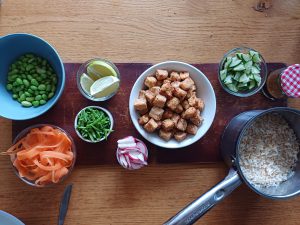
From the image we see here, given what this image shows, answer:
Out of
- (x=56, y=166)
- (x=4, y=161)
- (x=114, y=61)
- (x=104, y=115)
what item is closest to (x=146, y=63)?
(x=114, y=61)

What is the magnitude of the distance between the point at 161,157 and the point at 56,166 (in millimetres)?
375

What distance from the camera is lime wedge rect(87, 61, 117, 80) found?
1.27 meters

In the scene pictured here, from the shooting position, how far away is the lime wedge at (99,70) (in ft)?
4.16

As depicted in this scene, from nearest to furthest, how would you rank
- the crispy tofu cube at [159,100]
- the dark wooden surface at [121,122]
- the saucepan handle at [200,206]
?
1. the saucepan handle at [200,206]
2. the crispy tofu cube at [159,100]
3. the dark wooden surface at [121,122]

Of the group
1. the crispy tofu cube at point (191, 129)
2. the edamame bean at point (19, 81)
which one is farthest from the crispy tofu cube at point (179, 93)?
the edamame bean at point (19, 81)

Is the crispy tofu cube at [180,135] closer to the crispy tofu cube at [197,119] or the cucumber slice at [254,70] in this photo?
the crispy tofu cube at [197,119]

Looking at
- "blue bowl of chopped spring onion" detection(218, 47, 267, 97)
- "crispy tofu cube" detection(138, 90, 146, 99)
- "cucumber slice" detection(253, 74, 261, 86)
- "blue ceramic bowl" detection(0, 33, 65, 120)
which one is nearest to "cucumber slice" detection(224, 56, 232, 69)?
"blue bowl of chopped spring onion" detection(218, 47, 267, 97)

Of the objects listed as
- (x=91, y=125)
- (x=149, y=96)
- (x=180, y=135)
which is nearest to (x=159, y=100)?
(x=149, y=96)

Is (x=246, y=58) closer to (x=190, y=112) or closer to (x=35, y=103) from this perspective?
(x=190, y=112)

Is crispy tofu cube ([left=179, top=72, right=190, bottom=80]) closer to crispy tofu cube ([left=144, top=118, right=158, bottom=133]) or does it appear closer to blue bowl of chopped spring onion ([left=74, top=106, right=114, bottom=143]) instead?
crispy tofu cube ([left=144, top=118, right=158, bottom=133])

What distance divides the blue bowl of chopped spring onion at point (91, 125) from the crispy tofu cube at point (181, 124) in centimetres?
24

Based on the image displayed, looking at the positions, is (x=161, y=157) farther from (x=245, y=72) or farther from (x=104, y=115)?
(x=245, y=72)

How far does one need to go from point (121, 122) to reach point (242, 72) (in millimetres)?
473

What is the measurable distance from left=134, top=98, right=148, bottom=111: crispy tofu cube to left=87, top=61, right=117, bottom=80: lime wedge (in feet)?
0.42
